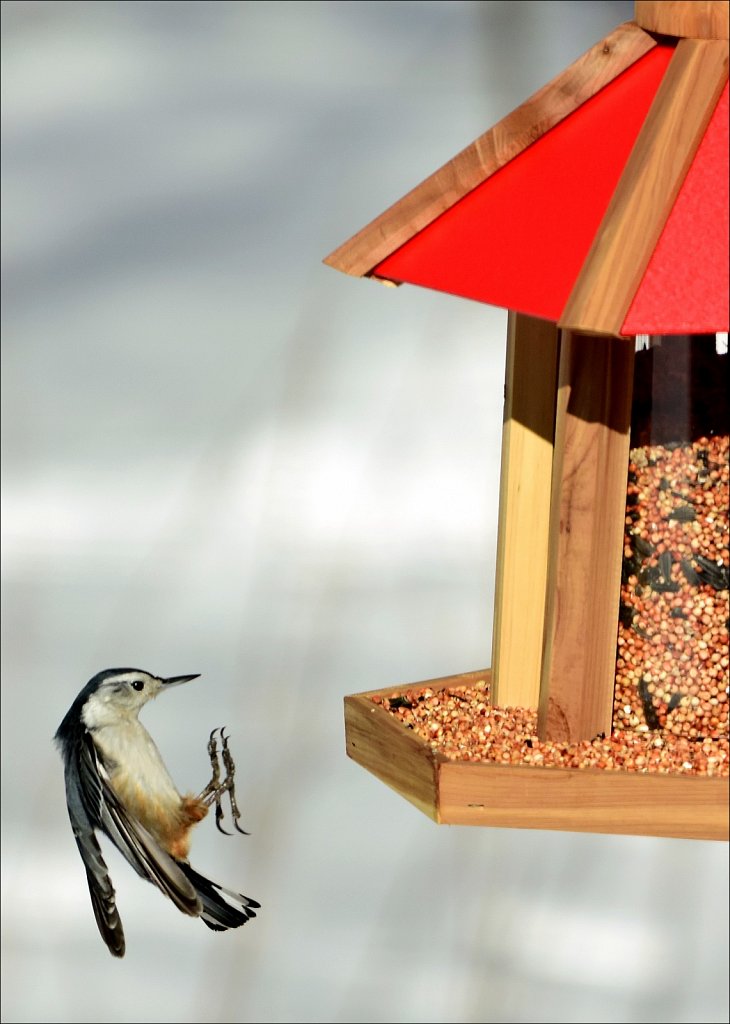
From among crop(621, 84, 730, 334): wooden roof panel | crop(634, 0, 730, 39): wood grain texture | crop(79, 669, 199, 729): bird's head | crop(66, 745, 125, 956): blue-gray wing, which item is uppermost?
crop(634, 0, 730, 39): wood grain texture

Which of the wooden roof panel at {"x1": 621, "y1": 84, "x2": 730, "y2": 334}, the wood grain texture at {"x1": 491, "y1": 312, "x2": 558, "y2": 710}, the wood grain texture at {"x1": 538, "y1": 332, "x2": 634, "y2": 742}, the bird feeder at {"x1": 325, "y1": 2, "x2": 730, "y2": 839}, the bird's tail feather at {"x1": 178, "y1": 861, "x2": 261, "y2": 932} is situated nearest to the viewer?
the wooden roof panel at {"x1": 621, "y1": 84, "x2": 730, "y2": 334}

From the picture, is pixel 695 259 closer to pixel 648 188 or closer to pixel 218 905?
pixel 648 188

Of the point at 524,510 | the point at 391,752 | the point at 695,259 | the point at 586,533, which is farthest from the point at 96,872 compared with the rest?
the point at 695,259

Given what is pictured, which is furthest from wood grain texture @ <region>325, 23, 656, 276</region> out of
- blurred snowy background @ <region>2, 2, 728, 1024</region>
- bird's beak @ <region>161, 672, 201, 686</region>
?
blurred snowy background @ <region>2, 2, 728, 1024</region>

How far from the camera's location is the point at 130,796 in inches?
93.2

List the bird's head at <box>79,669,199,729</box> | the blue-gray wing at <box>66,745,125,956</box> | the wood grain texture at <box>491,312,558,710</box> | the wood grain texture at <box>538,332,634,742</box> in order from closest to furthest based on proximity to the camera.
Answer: the wood grain texture at <box>538,332,634,742</box> → the wood grain texture at <box>491,312,558,710</box> → the blue-gray wing at <box>66,745,125,956</box> → the bird's head at <box>79,669,199,729</box>

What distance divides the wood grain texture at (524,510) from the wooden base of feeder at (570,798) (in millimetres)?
287

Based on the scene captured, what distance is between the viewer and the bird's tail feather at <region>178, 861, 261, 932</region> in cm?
227

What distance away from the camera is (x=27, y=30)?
390 centimetres

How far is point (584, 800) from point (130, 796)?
37.4 inches

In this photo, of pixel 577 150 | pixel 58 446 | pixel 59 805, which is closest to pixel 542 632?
pixel 577 150

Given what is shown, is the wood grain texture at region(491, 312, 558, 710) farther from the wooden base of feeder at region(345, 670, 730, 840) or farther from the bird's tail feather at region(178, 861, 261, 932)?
the bird's tail feather at region(178, 861, 261, 932)

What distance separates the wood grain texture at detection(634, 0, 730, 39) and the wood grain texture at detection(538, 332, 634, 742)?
350mm

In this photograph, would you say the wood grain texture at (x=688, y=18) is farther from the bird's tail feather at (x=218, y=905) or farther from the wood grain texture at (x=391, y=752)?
the bird's tail feather at (x=218, y=905)
